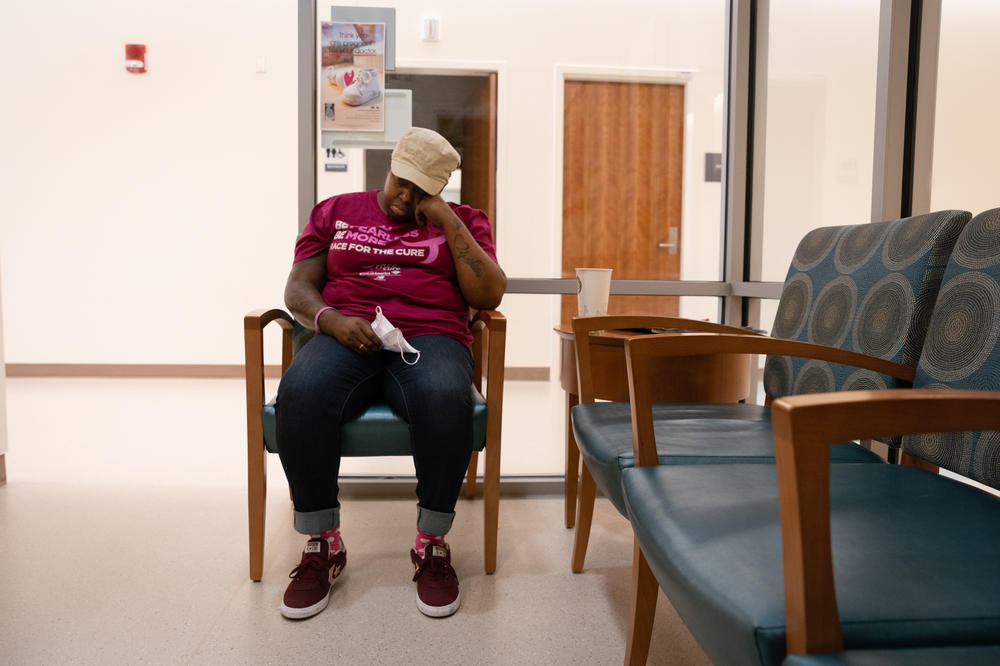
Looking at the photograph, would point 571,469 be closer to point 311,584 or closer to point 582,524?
point 582,524

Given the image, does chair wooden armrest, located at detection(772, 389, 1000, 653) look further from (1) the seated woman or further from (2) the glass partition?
(2) the glass partition

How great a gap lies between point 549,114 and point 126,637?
6.22ft

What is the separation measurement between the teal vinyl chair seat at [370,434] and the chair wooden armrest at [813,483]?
103cm

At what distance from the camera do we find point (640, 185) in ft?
7.57

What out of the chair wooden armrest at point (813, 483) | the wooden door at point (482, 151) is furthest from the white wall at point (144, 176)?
the chair wooden armrest at point (813, 483)

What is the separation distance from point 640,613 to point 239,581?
103cm

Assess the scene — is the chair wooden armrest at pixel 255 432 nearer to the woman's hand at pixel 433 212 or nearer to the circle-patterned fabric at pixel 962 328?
the woman's hand at pixel 433 212

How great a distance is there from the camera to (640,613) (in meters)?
1.17

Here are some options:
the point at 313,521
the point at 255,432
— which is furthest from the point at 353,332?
the point at 313,521

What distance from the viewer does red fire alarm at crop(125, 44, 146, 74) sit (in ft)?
14.6

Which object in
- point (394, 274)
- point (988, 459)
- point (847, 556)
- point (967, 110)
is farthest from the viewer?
point (394, 274)

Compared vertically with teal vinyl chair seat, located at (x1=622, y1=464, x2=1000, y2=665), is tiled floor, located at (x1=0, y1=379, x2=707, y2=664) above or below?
below

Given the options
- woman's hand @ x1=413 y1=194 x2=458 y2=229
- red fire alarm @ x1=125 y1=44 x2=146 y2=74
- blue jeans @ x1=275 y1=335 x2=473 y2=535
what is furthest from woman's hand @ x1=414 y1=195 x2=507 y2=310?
red fire alarm @ x1=125 y1=44 x2=146 y2=74

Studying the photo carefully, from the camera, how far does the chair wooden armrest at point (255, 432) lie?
5.17 feet
